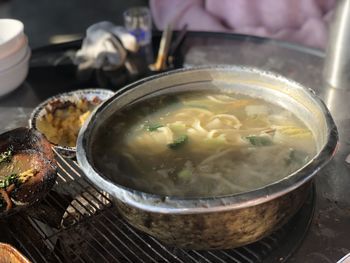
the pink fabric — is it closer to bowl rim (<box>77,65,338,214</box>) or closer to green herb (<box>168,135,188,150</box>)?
green herb (<box>168,135,188,150</box>)

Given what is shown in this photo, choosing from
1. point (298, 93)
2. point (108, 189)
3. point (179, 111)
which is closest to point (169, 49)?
point (179, 111)

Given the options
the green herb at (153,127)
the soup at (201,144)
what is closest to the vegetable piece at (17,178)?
the soup at (201,144)

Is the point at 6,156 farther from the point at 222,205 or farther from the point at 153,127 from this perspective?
the point at 222,205

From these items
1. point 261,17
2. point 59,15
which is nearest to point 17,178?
point 261,17

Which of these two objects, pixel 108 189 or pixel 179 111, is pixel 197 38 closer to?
pixel 179 111

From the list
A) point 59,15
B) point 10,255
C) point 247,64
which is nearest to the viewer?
point 10,255

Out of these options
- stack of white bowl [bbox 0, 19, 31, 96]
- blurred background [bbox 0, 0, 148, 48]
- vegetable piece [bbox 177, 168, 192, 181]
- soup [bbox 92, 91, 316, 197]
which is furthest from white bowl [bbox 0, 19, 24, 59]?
blurred background [bbox 0, 0, 148, 48]
